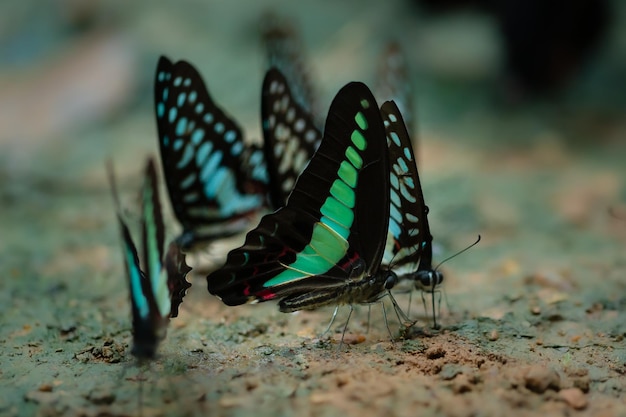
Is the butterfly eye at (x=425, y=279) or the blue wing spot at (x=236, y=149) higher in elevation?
the blue wing spot at (x=236, y=149)

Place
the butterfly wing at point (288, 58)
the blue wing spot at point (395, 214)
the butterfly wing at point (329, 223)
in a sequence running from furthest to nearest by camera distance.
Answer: the butterfly wing at point (288, 58) → the blue wing spot at point (395, 214) → the butterfly wing at point (329, 223)

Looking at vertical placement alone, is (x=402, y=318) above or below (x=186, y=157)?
below

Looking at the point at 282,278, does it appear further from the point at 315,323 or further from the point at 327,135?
the point at 327,135

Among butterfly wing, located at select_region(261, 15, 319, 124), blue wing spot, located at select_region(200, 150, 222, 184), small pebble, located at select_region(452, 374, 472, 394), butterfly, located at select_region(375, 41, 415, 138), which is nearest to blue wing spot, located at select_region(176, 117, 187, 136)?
blue wing spot, located at select_region(200, 150, 222, 184)

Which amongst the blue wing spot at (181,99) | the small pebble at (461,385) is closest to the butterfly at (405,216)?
the small pebble at (461,385)

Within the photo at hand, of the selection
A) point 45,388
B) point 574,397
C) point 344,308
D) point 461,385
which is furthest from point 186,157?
point 574,397

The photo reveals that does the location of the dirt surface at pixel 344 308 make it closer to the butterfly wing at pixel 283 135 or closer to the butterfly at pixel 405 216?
the butterfly at pixel 405 216

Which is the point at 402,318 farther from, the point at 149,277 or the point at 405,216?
the point at 149,277
